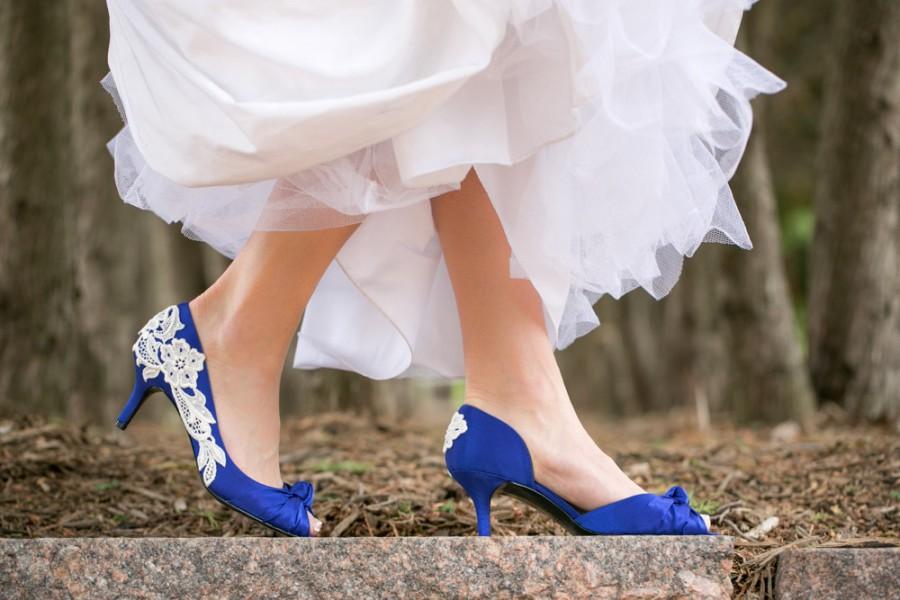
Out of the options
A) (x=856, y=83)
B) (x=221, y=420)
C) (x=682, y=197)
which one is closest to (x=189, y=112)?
(x=221, y=420)

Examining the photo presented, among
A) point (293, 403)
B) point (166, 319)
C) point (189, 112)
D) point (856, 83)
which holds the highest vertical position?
point (856, 83)

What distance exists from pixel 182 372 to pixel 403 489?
2.64 ft

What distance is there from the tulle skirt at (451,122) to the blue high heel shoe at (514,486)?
28 cm

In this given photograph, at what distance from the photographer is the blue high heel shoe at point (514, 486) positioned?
183cm

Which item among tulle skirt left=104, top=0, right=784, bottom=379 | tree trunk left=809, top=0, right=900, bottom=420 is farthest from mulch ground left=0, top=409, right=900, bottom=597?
tree trunk left=809, top=0, right=900, bottom=420

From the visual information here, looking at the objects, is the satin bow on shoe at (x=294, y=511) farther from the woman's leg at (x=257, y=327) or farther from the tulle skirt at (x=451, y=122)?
the tulle skirt at (x=451, y=122)

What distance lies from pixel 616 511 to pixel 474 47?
2.85 ft

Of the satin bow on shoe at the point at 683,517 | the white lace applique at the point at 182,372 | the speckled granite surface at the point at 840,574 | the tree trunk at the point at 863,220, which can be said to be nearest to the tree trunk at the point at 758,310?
the tree trunk at the point at 863,220

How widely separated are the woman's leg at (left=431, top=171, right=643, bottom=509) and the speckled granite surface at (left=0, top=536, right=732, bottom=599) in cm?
29

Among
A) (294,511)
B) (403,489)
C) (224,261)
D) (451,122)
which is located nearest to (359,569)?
(294,511)

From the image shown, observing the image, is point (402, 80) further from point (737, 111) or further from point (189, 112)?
point (737, 111)

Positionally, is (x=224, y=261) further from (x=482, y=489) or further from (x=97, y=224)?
(x=482, y=489)

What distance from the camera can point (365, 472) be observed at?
2.80 m

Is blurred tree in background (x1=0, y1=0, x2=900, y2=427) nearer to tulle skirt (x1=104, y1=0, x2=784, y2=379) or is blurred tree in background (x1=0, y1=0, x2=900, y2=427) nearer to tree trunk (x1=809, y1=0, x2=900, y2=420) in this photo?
tree trunk (x1=809, y1=0, x2=900, y2=420)
